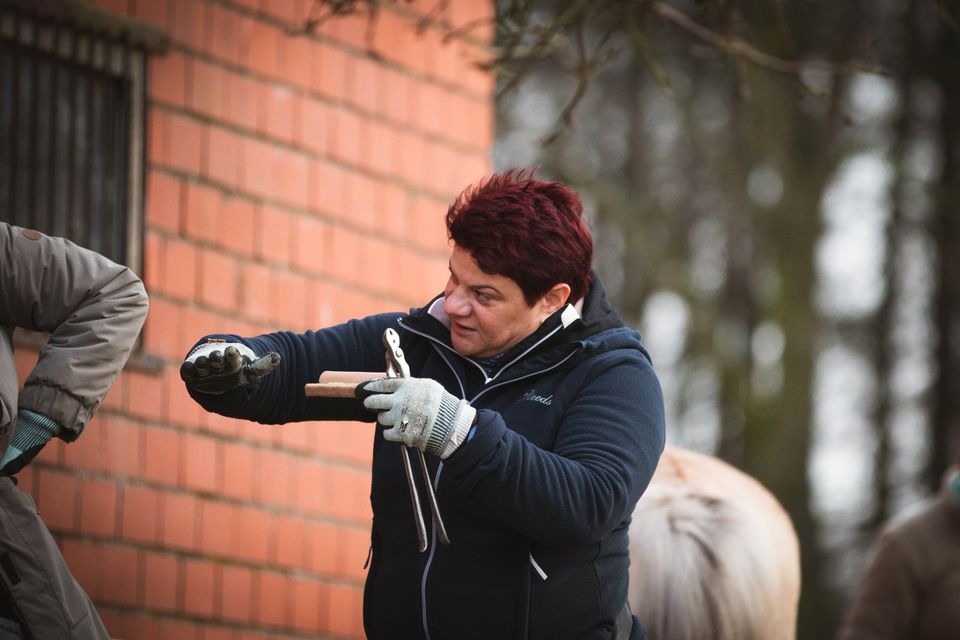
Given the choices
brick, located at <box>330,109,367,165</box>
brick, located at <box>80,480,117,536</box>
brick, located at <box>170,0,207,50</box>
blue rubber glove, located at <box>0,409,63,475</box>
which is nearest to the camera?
blue rubber glove, located at <box>0,409,63,475</box>

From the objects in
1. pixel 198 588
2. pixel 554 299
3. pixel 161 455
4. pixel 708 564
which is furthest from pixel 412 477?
pixel 198 588

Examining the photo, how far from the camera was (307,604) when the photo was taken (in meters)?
5.96

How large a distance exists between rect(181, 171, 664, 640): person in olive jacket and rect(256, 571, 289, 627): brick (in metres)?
2.24

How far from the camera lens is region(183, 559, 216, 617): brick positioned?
5473 millimetres

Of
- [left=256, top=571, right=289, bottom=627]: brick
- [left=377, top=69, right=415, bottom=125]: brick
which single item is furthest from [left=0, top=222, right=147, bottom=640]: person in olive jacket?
[left=377, top=69, right=415, bottom=125]: brick

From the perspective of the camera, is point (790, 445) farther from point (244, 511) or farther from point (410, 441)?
point (410, 441)

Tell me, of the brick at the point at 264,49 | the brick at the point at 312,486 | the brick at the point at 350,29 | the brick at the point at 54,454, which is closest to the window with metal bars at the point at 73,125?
the brick at the point at 264,49

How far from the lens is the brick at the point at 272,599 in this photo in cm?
576

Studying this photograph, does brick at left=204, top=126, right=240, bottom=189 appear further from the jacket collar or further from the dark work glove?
the dark work glove

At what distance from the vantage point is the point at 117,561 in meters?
Result: 5.22

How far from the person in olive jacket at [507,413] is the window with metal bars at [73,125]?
192cm

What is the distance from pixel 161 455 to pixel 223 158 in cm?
119

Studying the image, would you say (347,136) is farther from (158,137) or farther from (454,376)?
(454,376)

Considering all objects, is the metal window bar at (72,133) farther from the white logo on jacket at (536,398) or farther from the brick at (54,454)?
the white logo on jacket at (536,398)
